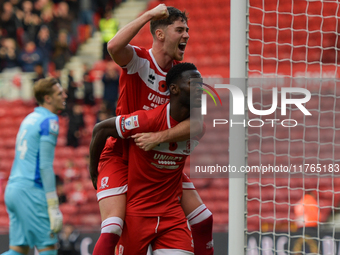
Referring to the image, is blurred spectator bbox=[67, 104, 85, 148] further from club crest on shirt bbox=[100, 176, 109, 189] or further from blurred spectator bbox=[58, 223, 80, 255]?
club crest on shirt bbox=[100, 176, 109, 189]

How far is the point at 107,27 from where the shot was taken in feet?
28.0

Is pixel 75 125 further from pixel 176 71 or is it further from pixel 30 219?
pixel 176 71

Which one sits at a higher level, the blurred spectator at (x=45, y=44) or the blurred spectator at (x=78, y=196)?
the blurred spectator at (x=45, y=44)

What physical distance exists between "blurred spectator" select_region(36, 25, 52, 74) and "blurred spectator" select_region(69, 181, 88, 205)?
8.31ft

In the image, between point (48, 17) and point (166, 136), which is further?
point (48, 17)

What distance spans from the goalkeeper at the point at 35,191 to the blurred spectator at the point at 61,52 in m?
4.46

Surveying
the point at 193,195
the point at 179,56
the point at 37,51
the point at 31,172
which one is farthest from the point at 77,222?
the point at 179,56

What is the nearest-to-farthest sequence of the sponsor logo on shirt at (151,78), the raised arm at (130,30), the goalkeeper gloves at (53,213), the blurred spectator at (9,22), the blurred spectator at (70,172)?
the raised arm at (130,30) < the sponsor logo on shirt at (151,78) < the goalkeeper gloves at (53,213) < the blurred spectator at (70,172) < the blurred spectator at (9,22)

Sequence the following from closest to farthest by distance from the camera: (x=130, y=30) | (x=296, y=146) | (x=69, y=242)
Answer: (x=130, y=30), (x=69, y=242), (x=296, y=146)

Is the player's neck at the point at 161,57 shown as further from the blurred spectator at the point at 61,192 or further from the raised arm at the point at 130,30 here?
the blurred spectator at the point at 61,192

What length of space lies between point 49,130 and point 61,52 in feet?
15.9

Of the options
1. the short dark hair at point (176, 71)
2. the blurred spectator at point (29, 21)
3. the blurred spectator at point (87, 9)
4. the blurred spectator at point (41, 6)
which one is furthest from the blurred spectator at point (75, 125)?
the short dark hair at point (176, 71)

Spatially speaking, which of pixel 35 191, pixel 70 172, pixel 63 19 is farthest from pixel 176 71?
pixel 63 19

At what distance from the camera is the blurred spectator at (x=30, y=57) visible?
8274mm
